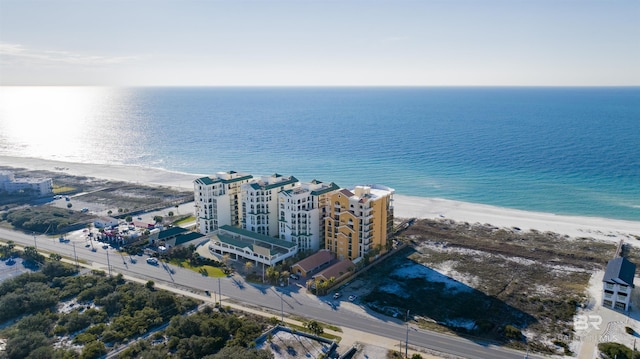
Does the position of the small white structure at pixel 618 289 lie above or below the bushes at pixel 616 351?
above

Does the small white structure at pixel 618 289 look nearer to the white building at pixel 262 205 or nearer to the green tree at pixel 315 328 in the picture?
the green tree at pixel 315 328

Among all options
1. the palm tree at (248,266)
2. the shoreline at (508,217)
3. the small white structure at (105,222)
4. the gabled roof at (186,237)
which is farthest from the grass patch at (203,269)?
the shoreline at (508,217)

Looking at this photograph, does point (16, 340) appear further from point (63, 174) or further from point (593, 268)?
point (63, 174)

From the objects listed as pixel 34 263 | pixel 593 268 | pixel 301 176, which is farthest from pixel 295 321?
pixel 301 176

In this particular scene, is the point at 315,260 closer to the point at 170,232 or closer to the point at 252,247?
the point at 252,247

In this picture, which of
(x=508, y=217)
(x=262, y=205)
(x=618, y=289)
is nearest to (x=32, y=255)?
(x=262, y=205)
